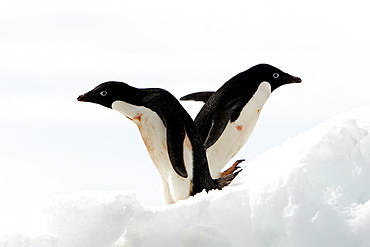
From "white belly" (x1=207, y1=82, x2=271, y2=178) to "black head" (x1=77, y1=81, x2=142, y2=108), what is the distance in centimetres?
71

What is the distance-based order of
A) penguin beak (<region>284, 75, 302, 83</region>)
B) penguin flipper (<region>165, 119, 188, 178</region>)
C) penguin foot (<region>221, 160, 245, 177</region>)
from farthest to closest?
1. penguin beak (<region>284, 75, 302, 83</region>)
2. penguin foot (<region>221, 160, 245, 177</region>)
3. penguin flipper (<region>165, 119, 188, 178</region>)

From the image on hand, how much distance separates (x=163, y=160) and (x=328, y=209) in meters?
1.56

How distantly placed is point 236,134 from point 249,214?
1818 millimetres

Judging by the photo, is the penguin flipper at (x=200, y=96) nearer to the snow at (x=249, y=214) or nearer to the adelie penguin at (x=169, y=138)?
the adelie penguin at (x=169, y=138)

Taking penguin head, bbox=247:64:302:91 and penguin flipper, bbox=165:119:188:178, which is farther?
penguin head, bbox=247:64:302:91

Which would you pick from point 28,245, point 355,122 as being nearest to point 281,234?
point 355,122

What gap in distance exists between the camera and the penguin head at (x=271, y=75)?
4.91 metres

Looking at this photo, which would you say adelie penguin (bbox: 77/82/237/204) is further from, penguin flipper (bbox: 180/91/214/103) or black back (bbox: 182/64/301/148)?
penguin flipper (bbox: 180/91/214/103)

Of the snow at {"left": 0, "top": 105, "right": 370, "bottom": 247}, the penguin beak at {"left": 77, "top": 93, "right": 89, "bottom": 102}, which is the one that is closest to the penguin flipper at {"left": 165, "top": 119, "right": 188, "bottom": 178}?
the penguin beak at {"left": 77, "top": 93, "right": 89, "bottom": 102}

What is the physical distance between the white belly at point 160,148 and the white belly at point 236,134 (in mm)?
530

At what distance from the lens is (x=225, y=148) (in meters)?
4.71

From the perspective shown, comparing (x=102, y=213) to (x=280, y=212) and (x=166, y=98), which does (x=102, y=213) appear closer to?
(x=280, y=212)

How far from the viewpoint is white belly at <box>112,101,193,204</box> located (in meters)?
4.11

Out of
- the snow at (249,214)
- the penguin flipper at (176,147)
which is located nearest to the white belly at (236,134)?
the penguin flipper at (176,147)
